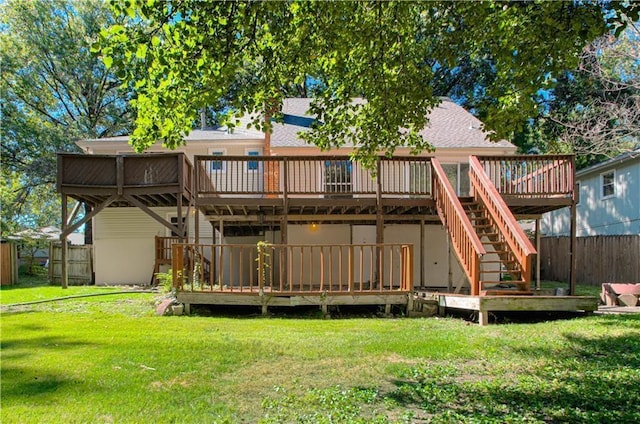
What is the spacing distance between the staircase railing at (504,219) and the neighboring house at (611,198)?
579 cm

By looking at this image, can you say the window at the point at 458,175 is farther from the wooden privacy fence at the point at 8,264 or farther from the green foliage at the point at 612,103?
the wooden privacy fence at the point at 8,264

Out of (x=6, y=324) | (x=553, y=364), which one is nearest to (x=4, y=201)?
(x=6, y=324)

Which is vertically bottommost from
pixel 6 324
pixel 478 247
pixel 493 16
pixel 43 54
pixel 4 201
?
pixel 6 324

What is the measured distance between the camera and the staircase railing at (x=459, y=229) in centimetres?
772

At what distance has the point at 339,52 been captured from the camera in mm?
5879

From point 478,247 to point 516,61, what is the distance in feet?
10.9

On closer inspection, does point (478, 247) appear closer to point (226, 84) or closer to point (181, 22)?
point (226, 84)

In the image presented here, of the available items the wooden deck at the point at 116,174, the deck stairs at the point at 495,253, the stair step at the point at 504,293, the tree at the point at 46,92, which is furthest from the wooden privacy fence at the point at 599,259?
the tree at the point at 46,92

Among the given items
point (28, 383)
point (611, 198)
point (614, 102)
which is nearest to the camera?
point (28, 383)

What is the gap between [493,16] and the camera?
5562 millimetres

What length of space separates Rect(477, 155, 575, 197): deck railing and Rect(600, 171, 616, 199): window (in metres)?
7.71

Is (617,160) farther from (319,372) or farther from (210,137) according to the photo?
(319,372)

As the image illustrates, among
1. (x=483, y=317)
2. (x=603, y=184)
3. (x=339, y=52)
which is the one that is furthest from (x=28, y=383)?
(x=603, y=184)

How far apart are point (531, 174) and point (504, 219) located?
309 centimetres
